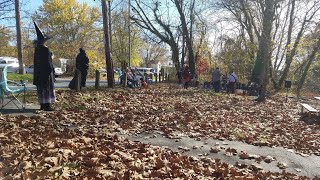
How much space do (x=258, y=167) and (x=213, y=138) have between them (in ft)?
6.61

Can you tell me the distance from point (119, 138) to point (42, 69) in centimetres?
334

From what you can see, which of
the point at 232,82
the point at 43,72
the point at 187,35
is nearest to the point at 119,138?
the point at 43,72

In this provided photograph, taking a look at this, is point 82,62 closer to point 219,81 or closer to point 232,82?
point 219,81

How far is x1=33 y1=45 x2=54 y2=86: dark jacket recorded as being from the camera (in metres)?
8.41

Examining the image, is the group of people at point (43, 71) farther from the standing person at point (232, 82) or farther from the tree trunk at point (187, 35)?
the tree trunk at point (187, 35)

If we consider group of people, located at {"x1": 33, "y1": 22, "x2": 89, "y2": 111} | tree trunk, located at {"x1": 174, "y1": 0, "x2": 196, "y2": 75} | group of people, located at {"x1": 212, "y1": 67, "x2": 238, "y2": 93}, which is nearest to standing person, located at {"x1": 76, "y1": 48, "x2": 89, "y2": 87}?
group of people, located at {"x1": 33, "y1": 22, "x2": 89, "y2": 111}

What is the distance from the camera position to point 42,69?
848 centimetres

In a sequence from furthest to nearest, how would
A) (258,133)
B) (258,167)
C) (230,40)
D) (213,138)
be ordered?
(230,40), (258,133), (213,138), (258,167)

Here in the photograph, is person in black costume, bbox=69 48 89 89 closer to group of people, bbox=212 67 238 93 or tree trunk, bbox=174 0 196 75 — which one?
group of people, bbox=212 67 238 93

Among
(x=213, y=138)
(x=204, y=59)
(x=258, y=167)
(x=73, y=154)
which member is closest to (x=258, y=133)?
(x=213, y=138)

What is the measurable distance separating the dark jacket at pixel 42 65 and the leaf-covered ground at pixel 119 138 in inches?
36.3

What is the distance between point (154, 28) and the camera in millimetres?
30047

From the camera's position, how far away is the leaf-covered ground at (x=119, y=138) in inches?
166

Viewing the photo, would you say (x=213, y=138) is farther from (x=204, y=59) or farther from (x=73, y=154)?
(x=204, y=59)
